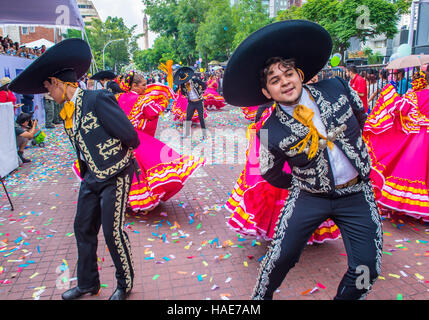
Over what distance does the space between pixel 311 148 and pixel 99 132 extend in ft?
5.24

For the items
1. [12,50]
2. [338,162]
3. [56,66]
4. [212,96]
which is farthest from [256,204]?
[212,96]

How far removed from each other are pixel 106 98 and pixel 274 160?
4.57 ft

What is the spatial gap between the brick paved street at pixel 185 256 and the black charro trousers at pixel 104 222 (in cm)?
28

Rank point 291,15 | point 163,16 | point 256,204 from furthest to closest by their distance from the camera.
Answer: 1. point 163,16
2. point 291,15
3. point 256,204

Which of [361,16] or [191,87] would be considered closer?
[191,87]

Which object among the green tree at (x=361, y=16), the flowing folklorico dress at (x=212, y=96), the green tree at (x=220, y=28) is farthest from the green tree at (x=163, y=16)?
the flowing folklorico dress at (x=212, y=96)

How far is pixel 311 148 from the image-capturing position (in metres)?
2.17

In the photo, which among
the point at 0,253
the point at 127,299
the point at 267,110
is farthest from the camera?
the point at 0,253

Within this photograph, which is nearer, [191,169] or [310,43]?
[310,43]

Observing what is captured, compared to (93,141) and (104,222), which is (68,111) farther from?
(104,222)

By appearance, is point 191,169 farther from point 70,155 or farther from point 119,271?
point 70,155

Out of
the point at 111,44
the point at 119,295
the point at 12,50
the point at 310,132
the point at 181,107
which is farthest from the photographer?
the point at 111,44

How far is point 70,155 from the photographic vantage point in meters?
9.26
